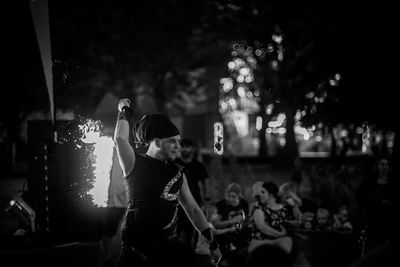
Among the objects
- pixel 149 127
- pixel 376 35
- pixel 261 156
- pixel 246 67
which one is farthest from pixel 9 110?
pixel 149 127

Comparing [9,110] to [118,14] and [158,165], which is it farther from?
[158,165]

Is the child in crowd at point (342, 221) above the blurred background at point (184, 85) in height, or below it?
below

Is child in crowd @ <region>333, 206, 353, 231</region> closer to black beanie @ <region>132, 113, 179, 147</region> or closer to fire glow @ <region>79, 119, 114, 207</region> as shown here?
fire glow @ <region>79, 119, 114, 207</region>

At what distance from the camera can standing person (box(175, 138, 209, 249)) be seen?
7145 millimetres

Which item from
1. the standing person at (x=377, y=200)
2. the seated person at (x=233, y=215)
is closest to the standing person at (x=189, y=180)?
the seated person at (x=233, y=215)

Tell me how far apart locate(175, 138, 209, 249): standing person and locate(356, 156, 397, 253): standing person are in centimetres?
A: 256

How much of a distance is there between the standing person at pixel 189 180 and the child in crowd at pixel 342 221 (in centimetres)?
241

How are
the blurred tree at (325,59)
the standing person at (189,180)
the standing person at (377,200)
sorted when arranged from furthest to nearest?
the blurred tree at (325,59) → the standing person at (189,180) → the standing person at (377,200)

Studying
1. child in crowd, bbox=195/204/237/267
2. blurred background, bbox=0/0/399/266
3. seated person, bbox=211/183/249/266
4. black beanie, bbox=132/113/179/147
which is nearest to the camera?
black beanie, bbox=132/113/179/147

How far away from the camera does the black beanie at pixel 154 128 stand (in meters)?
3.53

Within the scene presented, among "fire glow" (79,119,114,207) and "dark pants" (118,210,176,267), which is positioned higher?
"fire glow" (79,119,114,207)

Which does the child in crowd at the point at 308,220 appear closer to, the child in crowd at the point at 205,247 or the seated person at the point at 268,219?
the seated person at the point at 268,219

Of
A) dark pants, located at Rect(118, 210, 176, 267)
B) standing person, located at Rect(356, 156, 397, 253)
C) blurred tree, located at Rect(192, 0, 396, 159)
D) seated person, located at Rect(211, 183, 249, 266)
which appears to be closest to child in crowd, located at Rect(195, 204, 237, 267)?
seated person, located at Rect(211, 183, 249, 266)

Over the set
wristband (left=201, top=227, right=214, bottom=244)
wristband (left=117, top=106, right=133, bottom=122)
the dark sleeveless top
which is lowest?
wristband (left=201, top=227, right=214, bottom=244)
